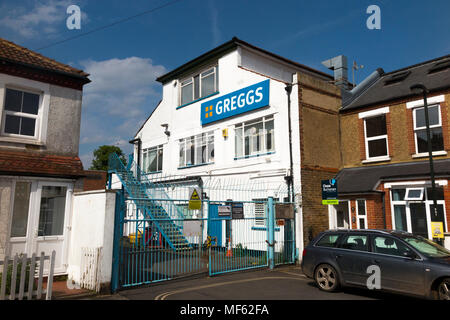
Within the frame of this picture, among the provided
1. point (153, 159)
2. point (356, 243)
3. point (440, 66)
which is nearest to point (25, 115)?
point (356, 243)

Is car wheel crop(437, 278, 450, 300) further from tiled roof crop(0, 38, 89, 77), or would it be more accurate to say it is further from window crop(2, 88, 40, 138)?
tiled roof crop(0, 38, 89, 77)

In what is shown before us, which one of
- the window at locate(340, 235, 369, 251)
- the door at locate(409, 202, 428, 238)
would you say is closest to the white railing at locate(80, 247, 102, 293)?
the window at locate(340, 235, 369, 251)

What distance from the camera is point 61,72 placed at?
10.2m

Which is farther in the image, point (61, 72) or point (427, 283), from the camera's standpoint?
point (61, 72)

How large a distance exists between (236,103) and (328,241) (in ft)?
32.4

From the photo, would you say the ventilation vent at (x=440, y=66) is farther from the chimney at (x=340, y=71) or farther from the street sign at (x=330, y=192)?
the street sign at (x=330, y=192)

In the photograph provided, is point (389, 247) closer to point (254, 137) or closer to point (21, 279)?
point (21, 279)

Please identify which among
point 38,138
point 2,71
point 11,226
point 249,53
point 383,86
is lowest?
point 11,226

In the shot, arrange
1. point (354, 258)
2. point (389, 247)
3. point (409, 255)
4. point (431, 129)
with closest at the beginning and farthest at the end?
1. point (409, 255)
2. point (389, 247)
3. point (354, 258)
4. point (431, 129)

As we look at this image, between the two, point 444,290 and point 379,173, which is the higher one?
point 379,173

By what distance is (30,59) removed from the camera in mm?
10172

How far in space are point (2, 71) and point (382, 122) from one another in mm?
14215
